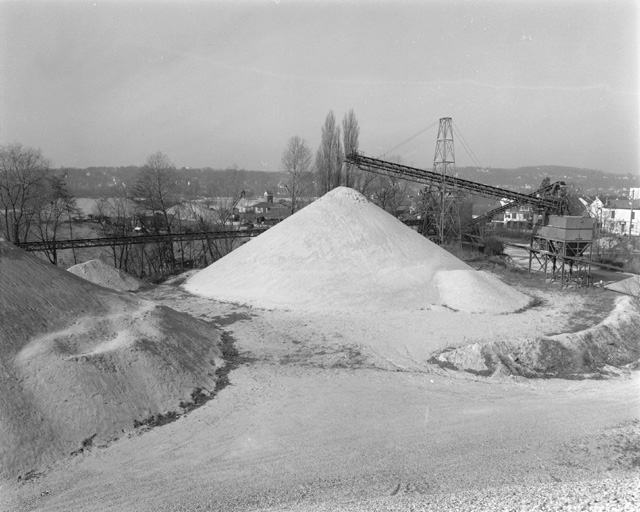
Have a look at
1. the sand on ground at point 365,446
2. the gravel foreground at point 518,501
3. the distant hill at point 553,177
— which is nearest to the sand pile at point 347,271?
the sand on ground at point 365,446

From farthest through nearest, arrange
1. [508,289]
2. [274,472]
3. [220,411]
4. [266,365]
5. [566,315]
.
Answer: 1. [508,289]
2. [566,315]
3. [266,365]
4. [220,411]
5. [274,472]

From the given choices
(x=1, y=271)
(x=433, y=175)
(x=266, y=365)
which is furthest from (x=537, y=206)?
(x=1, y=271)

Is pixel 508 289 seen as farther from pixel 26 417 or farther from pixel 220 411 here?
pixel 26 417

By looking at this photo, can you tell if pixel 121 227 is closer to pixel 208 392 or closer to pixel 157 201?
pixel 157 201

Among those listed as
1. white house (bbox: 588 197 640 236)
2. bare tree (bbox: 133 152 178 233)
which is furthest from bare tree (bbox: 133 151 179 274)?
white house (bbox: 588 197 640 236)

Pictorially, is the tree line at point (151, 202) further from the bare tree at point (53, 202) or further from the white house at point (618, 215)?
the white house at point (618, 215)

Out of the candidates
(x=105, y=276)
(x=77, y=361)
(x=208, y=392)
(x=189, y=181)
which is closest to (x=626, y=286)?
(x=208, y=392)

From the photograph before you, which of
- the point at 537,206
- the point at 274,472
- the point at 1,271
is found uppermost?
the point at 537,206

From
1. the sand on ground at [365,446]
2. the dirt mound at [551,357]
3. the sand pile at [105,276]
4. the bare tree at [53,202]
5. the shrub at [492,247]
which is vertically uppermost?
the bare tree at [53,202]
